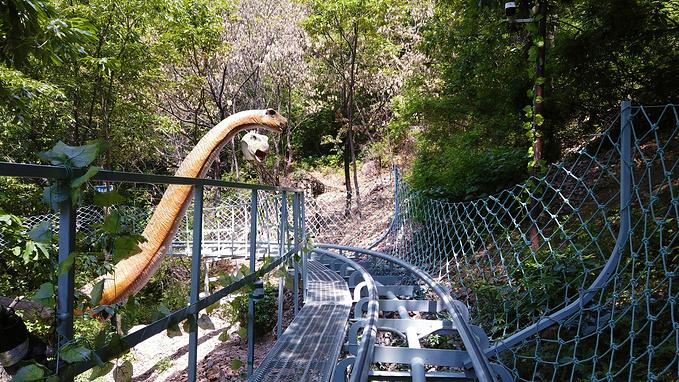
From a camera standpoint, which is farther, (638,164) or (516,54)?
(516,54)

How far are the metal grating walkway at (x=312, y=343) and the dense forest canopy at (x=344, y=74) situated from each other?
1053mm

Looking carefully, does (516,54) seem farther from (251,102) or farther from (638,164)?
(251,102)

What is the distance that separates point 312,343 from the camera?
2.32 metres

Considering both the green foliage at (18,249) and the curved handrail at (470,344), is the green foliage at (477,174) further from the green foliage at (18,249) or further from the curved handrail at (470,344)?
the green foliage at (18,249)

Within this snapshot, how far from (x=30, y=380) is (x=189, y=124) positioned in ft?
38.3

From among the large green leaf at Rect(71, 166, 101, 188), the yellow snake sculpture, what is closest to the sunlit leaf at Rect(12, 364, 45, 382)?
the large green leaf at Rect(71, 166, 101, 188)

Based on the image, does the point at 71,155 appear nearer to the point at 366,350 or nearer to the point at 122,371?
the point at 122,371

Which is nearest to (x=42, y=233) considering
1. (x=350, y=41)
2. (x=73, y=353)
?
(x=73, y=353)

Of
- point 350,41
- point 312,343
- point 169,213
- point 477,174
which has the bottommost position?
point 312,343

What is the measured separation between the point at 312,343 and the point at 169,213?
1382 millimetres

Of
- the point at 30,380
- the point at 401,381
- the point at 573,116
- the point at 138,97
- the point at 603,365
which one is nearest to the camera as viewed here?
the point at 30,380

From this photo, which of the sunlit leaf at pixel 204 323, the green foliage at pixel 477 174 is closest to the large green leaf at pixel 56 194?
the sunlit leaf at pixel 204 323

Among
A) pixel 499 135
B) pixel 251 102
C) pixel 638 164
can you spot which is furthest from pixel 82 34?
pixel 251 102

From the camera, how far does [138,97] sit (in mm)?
9367
